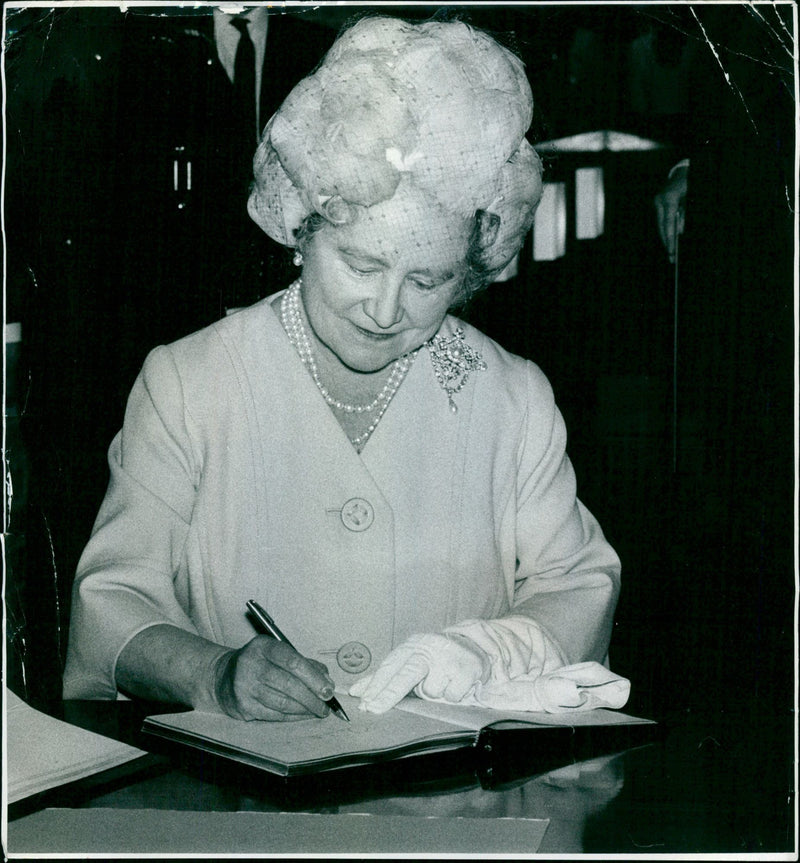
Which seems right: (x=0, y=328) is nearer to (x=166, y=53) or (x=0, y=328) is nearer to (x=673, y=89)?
(x=166, y=53)

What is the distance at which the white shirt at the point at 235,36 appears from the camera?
2020mm

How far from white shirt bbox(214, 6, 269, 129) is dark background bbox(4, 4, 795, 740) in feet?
0.10

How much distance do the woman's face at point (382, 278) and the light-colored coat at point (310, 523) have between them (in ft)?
0.37

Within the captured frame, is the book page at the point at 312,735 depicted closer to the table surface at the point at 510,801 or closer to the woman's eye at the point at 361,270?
the table surface at the point at 510,801

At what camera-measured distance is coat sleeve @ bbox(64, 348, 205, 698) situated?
190 cm

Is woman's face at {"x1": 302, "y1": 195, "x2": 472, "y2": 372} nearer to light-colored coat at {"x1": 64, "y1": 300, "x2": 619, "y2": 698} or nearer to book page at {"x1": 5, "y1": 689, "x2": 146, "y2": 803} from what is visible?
light-colored coat at {"x1": 64, "y1": 300, "x2": 619, "y2": 698}

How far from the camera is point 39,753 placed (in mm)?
1498

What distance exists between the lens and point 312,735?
57.9 inches

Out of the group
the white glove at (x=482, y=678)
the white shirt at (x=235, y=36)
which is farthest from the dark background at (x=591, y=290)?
the white glove at (x=482, y=678)

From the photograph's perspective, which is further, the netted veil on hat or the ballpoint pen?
the netted veil on hat

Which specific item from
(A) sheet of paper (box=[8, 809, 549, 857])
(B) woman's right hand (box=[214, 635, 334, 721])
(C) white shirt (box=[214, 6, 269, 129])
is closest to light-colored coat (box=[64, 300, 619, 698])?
(B) woman's right hand (box=[214, 635, 334, 721])

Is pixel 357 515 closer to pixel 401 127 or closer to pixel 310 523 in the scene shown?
pixel 310 523

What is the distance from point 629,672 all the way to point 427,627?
45 cm

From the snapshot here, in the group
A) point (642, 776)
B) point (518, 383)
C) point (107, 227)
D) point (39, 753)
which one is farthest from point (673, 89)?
point (39, 753)
